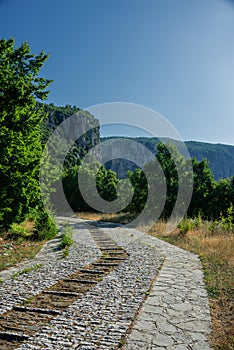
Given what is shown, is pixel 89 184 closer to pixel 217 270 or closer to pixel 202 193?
pixel 202 193

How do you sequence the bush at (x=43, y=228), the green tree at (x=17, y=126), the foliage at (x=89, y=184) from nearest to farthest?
1. the green tree at (x=17, y=126)
2. the bush at (x=43, y=228)
3. the foliage at (x=89, y=184)

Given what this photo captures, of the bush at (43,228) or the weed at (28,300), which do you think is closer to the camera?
the weed at (28,300)

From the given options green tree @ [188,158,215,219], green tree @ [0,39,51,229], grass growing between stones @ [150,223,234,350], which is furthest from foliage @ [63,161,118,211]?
green tree @ [0,39,51,229]

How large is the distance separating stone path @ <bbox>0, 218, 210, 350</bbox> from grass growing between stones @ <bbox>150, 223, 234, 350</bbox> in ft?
0.52

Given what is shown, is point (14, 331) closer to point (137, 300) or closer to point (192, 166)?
point (137, 300)

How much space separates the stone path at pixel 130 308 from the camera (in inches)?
133

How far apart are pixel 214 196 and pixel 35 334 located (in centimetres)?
2101

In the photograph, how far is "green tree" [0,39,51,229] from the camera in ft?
30.4

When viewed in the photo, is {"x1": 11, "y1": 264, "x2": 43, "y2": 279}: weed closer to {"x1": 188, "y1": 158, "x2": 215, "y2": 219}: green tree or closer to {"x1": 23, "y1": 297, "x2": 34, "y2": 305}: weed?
{"x1": 23, "y1": 297, "x2": 34, "y2": 305}: weed

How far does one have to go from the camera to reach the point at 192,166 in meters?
23.7

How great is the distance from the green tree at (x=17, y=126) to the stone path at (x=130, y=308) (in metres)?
3.77

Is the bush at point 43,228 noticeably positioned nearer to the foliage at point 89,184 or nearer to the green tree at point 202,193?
the green tree at point 202,193

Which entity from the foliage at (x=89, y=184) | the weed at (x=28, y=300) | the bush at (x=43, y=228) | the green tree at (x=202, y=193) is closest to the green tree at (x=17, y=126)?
the bush at (x=43, y=228)

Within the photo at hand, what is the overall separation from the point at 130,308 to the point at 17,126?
27.2ft
